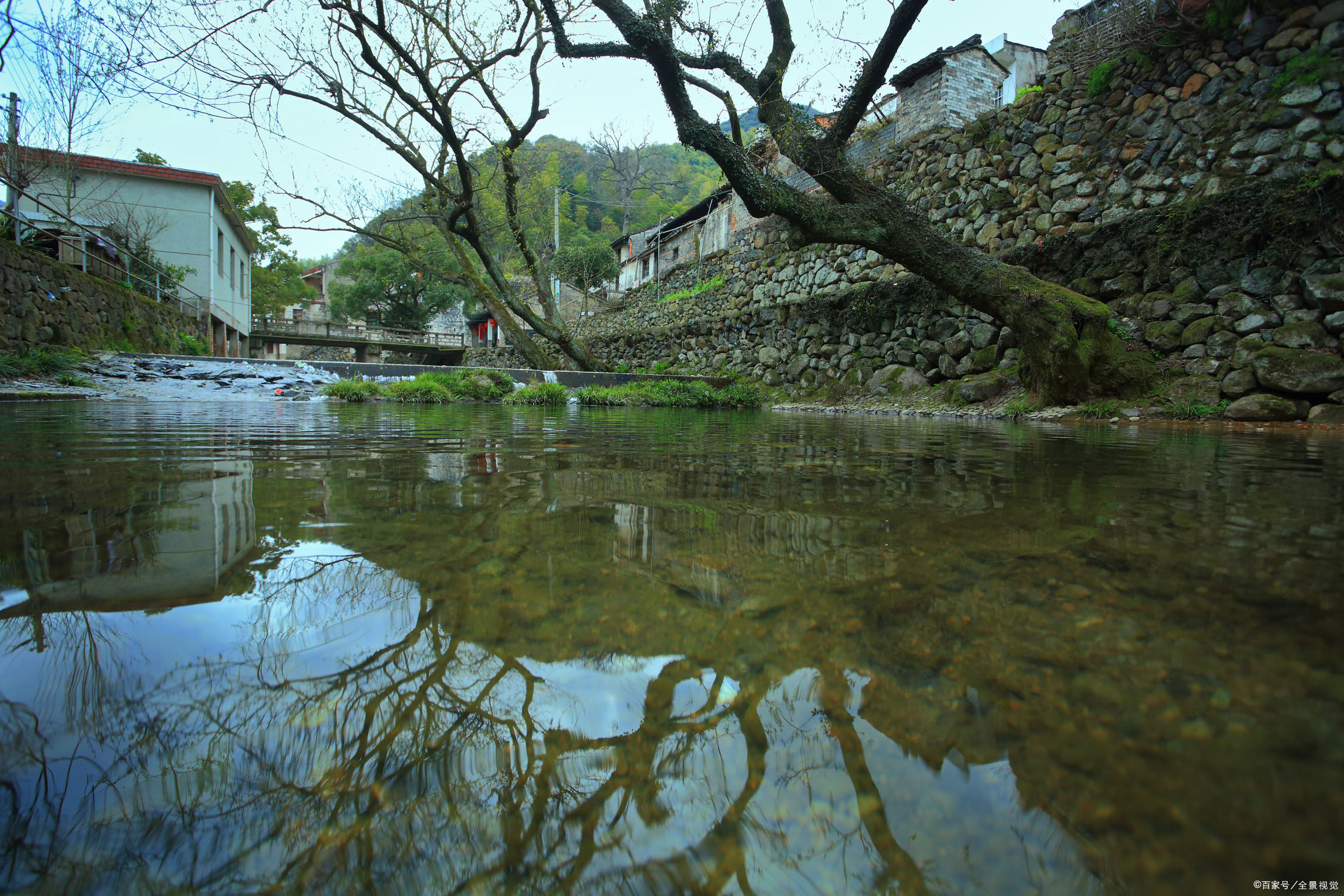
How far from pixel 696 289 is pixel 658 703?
18.5 meters

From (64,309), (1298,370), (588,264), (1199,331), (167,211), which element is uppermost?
(588,264)

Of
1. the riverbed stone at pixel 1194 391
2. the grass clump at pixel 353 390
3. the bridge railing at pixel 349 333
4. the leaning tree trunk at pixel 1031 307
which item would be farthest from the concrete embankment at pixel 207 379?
the bridge railing at pixel 349 333

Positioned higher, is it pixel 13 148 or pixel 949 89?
pixel 949 89

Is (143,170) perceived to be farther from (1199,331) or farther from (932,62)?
(1199,331)

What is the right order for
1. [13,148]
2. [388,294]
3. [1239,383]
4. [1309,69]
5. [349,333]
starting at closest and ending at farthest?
[1239,383] < [1309,69] < [13,148] < [349,333] < [388,294]

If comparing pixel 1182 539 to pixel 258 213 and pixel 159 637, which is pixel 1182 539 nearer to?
pixel 159 637

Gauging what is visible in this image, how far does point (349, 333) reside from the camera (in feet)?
112

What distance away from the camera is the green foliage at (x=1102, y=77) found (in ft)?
26.6

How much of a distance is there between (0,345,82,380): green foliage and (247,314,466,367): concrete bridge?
22697mm

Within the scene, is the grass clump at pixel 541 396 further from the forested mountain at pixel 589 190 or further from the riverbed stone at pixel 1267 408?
the riverbed stone at pixel 1267 408

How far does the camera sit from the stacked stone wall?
5.88 metres

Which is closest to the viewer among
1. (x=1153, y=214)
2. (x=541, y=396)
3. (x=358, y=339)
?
(x=1153, y=214)

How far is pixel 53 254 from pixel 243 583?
54.3 ft

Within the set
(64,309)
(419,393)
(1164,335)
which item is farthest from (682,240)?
(1164,335)
